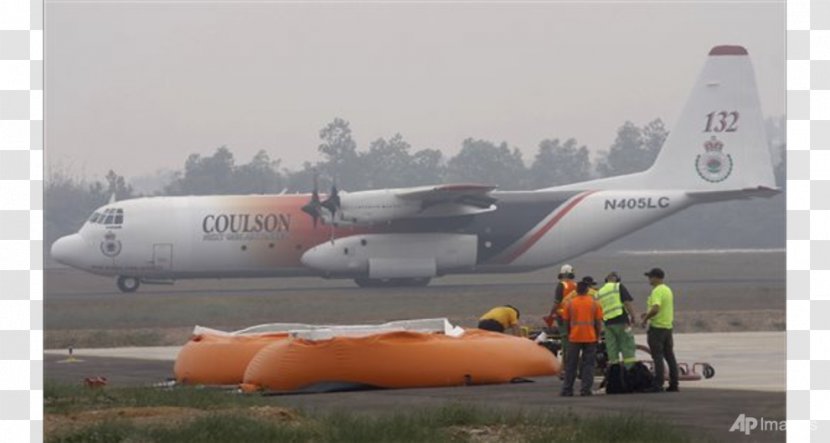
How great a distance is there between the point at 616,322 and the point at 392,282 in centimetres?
3124

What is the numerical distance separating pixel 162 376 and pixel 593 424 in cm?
1218

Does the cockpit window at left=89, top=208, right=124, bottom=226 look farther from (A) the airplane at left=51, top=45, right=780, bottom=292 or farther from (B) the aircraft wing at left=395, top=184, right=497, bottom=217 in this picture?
(B) the aircraft wing at left=395, top=184, right=497, bottom=217

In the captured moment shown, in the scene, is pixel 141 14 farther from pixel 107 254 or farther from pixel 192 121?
pixel 107 254

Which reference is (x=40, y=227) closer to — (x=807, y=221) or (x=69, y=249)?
(x=807, y=221)

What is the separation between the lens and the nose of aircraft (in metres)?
53.9

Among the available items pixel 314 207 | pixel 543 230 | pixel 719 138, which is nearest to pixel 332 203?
pixel 314 207

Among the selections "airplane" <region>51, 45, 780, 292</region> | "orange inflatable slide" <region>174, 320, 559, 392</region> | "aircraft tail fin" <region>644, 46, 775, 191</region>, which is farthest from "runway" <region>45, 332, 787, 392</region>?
"airplane" <region>51, 45, 780, 292</region>

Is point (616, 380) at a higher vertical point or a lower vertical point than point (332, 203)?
lower

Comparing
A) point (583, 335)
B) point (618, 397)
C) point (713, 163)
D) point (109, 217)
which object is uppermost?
point (713, 163)

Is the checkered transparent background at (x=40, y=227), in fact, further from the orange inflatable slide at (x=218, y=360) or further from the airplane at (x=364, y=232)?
the airplane at (x=364, y=232)

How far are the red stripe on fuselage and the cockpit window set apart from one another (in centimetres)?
1198

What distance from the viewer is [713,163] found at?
49688 millimetres

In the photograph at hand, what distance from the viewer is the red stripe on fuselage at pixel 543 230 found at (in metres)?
52.0

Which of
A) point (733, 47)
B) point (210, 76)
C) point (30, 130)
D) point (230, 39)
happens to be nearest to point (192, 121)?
point (210, 76)
